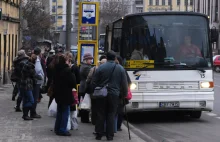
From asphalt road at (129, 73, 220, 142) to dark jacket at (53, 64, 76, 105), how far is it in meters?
2.09

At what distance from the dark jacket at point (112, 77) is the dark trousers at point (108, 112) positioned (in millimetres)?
163

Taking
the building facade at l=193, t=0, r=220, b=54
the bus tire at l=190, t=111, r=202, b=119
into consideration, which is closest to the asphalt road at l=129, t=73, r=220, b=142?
the bus tire at l=190, t=111, r=202, b=119

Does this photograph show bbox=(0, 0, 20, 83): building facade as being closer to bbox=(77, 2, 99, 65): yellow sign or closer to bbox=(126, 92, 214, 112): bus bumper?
bbox=(77, 2, 99, 65): yellow sign

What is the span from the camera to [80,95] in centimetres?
1377

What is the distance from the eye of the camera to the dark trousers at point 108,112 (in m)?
11.6

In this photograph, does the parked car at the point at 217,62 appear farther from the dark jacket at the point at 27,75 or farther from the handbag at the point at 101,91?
the handbag at the point at 101,91

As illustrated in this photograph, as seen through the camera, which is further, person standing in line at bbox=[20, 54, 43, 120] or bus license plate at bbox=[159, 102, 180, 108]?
bus license plate at bbox=[159, 102, 180, 108]

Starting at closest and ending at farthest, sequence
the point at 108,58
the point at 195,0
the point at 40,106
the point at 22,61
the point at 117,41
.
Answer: the point at 108,58 < the point at 22,61 < the point at 117,41 < the point at 40,106 < the point at 195,0

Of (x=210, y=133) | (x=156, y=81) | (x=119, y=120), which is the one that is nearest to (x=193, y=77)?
(x=156, y=81)

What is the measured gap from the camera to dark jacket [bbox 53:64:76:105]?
11766 mm

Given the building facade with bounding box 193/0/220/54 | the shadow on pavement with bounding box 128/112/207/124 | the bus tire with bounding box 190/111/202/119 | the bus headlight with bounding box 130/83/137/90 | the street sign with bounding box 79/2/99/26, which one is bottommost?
the shadow on pavement with bounding box 128/112/207/124

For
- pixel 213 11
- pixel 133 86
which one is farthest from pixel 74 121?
pixel 213 11

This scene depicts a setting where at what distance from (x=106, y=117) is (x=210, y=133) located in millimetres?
3361

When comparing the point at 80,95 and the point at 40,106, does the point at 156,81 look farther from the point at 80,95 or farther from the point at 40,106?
the point at 40,106
